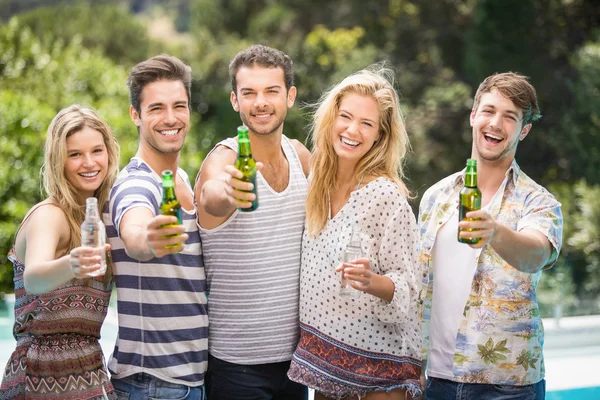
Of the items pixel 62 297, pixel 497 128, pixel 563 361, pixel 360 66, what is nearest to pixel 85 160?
pixel 62 297

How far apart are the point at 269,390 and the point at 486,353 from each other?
0.82 m

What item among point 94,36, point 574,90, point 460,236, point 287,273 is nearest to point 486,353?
point 460,236

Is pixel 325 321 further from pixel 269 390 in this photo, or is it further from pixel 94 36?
pixel 94 36

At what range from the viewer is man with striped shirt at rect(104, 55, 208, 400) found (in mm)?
2943

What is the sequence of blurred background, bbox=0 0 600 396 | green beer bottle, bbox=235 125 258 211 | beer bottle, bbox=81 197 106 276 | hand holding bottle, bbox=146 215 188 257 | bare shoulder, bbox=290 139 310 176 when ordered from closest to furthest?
hand holding bottle, bbox=146 215 188 257 → beer bottle, bbox=81 197 106 276 → green beer bottle, bbox=235 125 258 211 → bare shoulder, bbox=290 139 310 176 → blurred background, bbox=0 0 600 396

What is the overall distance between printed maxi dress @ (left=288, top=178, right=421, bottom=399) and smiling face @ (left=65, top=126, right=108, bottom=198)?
2.76 ft

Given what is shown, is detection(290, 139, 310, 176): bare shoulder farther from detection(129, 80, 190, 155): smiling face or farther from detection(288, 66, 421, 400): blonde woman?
detection(129, 80, 190, 155): smiling face

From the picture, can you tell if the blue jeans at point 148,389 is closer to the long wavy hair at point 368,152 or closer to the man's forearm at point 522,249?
the long wavy hair at point 368,152

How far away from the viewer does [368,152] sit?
125 inches

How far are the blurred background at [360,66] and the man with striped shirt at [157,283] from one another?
13.2ft

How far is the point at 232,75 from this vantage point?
3229 millimetres

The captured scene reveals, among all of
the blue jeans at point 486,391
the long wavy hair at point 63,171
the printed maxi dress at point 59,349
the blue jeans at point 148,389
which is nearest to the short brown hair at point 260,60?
the long wavy hair at point 63,171

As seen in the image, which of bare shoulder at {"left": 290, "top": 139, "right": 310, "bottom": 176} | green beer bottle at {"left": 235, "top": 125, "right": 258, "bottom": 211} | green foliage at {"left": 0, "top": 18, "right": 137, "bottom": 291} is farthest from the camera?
green foliage at {"left": 0, "top": 18, "right": 137, "bottom": 291}

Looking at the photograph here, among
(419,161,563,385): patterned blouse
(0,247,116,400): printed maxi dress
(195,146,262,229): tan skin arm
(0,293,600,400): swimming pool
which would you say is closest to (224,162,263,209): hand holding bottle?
(195,146,262,229): tan skin arm
